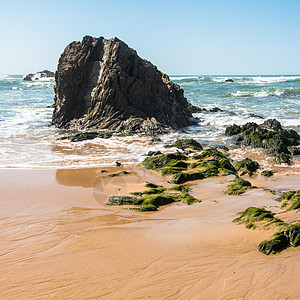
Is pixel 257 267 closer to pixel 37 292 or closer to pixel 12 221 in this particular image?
pixel 37 292

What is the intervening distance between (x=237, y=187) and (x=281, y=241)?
2.94m

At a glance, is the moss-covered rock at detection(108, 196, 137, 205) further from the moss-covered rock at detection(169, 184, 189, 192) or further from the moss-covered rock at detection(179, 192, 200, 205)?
the moss-covered rock at detection(169, 184, 189, 192)

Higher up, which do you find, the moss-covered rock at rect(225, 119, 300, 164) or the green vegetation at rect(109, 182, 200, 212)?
the moss-covered rock at rect(225, 119, 300, 164)

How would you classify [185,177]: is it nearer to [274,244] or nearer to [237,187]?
[237,187]

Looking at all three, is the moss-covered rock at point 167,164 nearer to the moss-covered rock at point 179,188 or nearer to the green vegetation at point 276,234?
the moss-covered rock at point 179,188

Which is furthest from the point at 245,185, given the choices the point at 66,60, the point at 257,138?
the point at 66,60

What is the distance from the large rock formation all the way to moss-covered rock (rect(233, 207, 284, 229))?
10.8 meters

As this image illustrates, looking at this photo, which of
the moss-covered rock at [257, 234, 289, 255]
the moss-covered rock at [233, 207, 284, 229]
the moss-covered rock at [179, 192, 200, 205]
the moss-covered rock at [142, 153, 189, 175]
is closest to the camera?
the moss-covered rock at [257, 234, 289, 255]

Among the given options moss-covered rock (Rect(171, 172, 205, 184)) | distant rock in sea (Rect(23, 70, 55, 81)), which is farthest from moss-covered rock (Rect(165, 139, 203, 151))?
distant rock in sea (Rect(23, 70, 55, 81))

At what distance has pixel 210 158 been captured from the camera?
955cm

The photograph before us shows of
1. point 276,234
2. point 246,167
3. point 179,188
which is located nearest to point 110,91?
point 246,167

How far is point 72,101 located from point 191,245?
1475cm

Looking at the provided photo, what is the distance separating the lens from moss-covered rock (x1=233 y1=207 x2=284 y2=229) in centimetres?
422

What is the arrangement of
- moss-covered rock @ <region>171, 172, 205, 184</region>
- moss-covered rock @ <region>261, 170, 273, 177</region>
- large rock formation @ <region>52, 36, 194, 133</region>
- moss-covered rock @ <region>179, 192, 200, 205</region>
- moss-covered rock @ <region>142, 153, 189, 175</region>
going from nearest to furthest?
moss-covered rock @ <region>179, 192, 200, 205</region> < moss-covered rock @ <region>171, 172, 205, 184</region> < moss-covered rock @ <region>261, 170, 273, 177</region> < moss-covered rock @ <region>142, 153, 189, 175</region> < large rock formation @ <region>52, 36, 194, 133</region>
